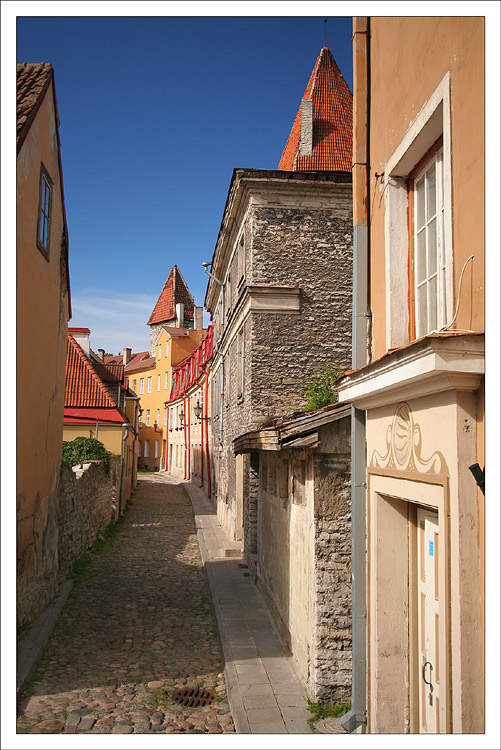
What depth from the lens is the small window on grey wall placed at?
8836 millimetres

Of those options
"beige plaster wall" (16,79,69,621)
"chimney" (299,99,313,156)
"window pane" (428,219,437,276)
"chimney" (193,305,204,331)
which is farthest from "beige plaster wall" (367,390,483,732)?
"chimney" (193,305,204,331)

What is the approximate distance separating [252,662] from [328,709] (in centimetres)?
168

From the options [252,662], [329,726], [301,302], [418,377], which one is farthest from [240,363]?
[418,377]

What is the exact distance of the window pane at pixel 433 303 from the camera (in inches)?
162

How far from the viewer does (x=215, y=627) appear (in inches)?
375

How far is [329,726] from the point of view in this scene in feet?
18.9

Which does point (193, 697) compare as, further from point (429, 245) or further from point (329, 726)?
point (429, 245)

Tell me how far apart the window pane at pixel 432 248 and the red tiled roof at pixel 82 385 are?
55.8 ft

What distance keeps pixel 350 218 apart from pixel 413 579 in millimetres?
9977

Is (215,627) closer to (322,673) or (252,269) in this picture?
(322,673)

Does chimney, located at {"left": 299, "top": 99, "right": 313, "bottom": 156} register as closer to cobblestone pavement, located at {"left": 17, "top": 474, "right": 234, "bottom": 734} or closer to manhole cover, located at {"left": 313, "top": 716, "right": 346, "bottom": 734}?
cobblestone pavement, located at {"left": 17, "top": 474, "right": 234, "bottom": 734}

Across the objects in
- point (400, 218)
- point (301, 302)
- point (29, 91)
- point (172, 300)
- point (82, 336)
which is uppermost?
point (172, 300)

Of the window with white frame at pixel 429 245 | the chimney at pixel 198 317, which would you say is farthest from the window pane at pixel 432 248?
the chimney at pixel 198 317

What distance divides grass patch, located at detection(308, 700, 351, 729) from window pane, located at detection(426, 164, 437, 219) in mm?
4814
